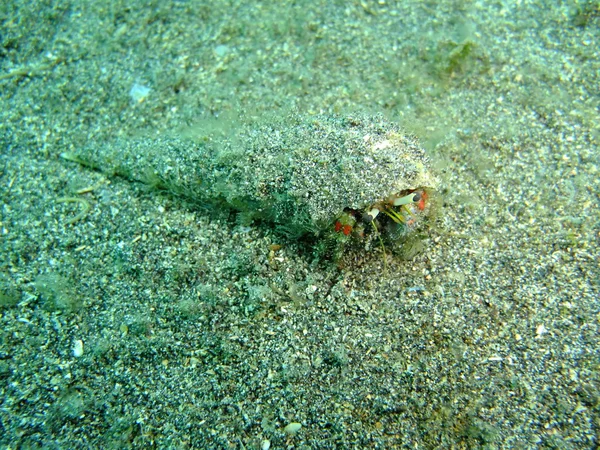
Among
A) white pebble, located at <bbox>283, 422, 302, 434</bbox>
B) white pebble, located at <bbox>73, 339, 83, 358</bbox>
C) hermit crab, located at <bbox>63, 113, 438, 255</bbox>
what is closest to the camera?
white pebble, located at <bbox>283, 422, 302, 434</bbox>

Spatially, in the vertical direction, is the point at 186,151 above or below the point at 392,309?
above

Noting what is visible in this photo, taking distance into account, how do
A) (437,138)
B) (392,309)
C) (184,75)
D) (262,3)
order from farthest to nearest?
(262,3) < (184,75) < (437,138) < (392,309)

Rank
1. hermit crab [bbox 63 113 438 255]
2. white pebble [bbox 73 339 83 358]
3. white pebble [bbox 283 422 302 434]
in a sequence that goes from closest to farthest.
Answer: white pebble [bbox 283 422 302 434] → hermit crab [bbox 63 113 438 255] → white pebble [bbox 73 339 83 358]

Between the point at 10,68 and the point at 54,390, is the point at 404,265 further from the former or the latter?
the point at 10,68

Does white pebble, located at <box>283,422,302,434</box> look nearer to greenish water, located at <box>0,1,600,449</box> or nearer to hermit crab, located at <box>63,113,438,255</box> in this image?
greenish water, located at <box>0,1,600,449</box>

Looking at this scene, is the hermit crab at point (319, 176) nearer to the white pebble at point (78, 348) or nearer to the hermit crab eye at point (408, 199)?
the hermit crab eye at point (408, 199)

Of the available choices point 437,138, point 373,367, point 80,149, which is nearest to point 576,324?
point 373,367

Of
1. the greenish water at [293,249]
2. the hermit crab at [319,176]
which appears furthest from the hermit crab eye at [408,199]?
the greenish water at [293,249]

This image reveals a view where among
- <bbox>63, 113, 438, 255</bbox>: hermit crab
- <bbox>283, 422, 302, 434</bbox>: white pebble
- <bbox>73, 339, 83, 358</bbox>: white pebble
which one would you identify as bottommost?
<bbox>73, 339, 83, 358</bbox>: white pebble

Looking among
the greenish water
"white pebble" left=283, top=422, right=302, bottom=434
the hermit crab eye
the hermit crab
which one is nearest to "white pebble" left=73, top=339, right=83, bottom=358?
the greenish water

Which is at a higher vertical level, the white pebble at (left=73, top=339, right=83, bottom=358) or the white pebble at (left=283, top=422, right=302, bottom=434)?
the white pebble at (left=283, top=422, right=302, bottom=434)

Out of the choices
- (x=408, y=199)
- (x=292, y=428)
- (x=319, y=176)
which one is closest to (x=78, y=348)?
(x=292, y=428)
